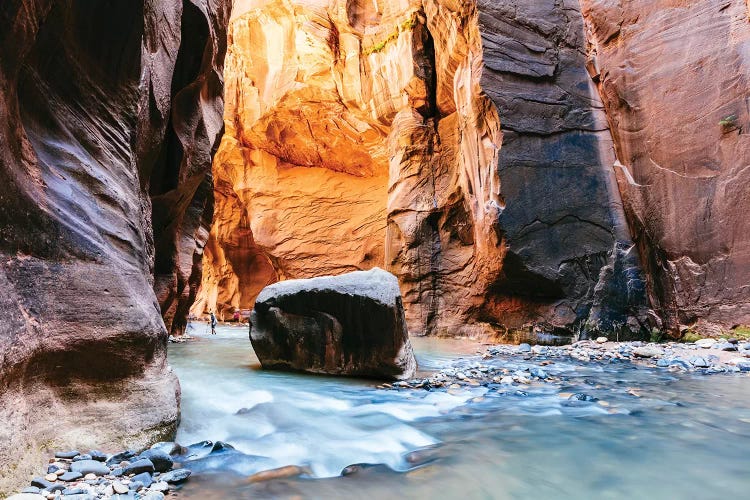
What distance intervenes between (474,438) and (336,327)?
8.80 feet

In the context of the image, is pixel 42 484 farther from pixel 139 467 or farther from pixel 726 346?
pixel 726 346

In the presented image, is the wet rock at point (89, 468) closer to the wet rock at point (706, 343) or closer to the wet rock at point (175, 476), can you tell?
the wet rock at point (175, 476)

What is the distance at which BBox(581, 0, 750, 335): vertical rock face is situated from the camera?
8.41m

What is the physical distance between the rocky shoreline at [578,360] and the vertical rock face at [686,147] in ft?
5.00

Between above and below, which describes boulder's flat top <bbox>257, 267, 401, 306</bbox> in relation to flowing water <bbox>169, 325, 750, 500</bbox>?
above

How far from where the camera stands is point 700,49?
30.3 ft

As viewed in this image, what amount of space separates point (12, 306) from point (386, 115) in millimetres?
16231

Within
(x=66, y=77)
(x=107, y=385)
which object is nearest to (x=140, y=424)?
(x=107, y=385)

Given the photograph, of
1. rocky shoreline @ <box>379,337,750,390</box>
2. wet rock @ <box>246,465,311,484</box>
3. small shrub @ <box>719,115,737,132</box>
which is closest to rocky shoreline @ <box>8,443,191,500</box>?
wet rock @ <box>246,465,311,484</box>

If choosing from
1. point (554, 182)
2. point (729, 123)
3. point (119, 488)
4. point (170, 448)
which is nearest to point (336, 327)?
point (170, 448)

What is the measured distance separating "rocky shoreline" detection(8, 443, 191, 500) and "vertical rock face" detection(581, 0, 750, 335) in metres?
9.33

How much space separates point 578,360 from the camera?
7227 mm

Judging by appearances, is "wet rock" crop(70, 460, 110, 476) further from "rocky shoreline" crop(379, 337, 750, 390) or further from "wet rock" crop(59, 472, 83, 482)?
"rocky shoreline" crop(379, 337, 750, 390)

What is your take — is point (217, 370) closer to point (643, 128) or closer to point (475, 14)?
point (643, 128)
